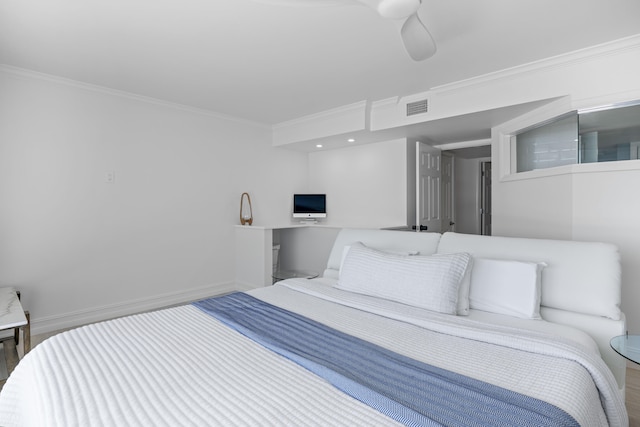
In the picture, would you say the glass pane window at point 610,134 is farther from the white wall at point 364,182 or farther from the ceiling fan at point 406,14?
the white wall at point 364,182

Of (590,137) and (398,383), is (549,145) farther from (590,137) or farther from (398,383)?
(398,383)

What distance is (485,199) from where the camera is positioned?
631 cm

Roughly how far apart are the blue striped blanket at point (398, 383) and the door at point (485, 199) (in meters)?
5.62

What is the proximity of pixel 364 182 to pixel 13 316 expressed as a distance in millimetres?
3927

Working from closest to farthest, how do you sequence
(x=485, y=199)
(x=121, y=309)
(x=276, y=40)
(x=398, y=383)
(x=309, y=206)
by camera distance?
(x=398, y=383) < (x=276, y=40) < (x=121, y=309) < (x=309, y=206) < (x=485, y=199)

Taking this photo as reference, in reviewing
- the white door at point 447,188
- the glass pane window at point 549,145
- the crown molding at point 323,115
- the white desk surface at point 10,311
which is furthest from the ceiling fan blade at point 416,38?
the white door at point 447,188

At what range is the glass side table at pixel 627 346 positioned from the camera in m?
1.41

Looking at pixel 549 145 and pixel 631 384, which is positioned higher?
pixel 549 145

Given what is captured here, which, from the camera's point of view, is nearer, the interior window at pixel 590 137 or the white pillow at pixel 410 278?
the white pillow at pixel 410 278

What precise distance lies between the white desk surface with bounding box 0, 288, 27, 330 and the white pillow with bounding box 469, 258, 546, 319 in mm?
2817

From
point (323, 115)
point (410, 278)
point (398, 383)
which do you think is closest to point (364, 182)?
point (323, 115)

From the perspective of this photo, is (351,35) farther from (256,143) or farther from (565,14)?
(256,143)

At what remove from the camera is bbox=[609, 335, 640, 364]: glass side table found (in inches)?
55.5

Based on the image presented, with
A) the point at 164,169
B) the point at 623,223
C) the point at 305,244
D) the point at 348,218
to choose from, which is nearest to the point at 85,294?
the point at 164,169
